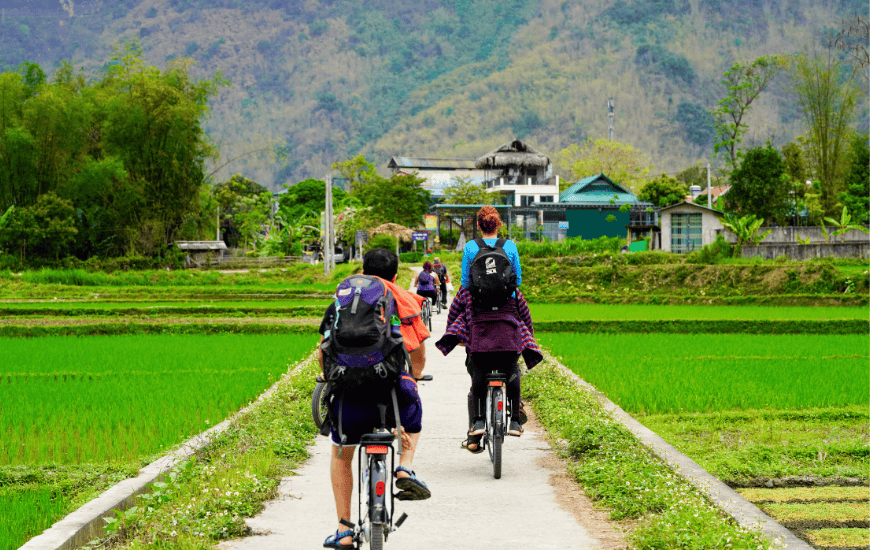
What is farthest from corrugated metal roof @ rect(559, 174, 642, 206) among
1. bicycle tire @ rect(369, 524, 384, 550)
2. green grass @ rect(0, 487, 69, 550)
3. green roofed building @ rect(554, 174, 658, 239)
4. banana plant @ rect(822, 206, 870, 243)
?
bicycle tire @ rect(369, 524, 384, 550)

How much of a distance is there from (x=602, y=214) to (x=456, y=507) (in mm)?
58481

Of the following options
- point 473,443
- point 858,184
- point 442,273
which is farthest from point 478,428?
point 858,184

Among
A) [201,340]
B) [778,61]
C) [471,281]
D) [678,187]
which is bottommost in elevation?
[201,340]

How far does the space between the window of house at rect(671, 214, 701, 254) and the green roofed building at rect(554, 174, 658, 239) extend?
12259mm

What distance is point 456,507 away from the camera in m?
5.73

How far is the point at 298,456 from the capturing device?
7176 millimetres

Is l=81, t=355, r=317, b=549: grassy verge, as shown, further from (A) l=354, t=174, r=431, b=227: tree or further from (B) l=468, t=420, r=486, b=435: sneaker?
(A) l=354, t=174, r=431, b=227: tree

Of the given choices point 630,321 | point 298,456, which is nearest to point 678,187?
point 630,321

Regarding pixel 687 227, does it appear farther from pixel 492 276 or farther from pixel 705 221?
pixel 492 276

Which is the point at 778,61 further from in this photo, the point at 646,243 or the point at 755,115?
the point at 755,115

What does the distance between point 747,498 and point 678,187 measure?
6494 centimetres

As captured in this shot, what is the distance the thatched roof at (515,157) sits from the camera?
9188 cm

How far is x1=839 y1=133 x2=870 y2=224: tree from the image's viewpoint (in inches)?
1986

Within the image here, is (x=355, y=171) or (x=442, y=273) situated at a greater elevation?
(x=355, y=171)
